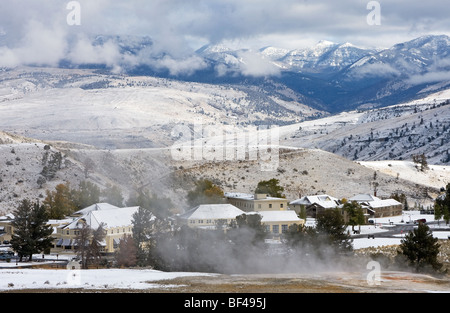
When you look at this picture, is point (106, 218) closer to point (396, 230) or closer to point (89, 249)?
point (89, 249)

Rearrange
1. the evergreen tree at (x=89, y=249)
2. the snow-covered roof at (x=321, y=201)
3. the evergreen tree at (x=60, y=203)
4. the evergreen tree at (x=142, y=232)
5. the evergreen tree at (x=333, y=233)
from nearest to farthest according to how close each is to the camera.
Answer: the evergreen tree at (x=333, y=233) → the evergreen tree at (x=89, y=249) → the evergreen tree at (x=142, y=232) → the evergreen tree at (x=60, y=203) → the snow-covered roof at (x=321, y=201)

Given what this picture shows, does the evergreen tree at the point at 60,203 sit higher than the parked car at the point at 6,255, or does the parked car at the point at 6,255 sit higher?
the evergreen tree at the point at 60,203

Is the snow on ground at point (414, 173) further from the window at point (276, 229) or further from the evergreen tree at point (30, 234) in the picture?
the evergreen tree at point (30, 234)

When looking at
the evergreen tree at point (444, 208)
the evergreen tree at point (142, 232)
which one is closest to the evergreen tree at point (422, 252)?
the evergreen tree at point (142, 232)

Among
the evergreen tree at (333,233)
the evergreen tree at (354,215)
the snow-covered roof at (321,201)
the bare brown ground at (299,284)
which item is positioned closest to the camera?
the bare brown ground at (299,284)

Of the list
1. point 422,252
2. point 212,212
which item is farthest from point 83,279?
point 212,212

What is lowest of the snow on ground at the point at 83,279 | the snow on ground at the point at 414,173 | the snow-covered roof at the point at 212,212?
the snow on ground at the point at 83,279

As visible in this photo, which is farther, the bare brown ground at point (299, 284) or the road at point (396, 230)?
the road at point (396, 230)
